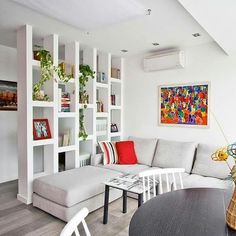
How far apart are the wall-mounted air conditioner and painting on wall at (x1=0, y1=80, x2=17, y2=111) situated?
2470 mm

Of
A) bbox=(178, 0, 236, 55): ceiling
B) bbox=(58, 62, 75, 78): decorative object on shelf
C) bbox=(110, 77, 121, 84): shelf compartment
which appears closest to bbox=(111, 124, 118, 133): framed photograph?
bbox=(110, 77, 121, 84): shelf compartment

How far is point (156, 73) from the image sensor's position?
396 cm

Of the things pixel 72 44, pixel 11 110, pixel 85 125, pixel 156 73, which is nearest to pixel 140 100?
pixel 156 73

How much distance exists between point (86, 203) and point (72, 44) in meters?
2.42

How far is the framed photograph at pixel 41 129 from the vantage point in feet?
9.93

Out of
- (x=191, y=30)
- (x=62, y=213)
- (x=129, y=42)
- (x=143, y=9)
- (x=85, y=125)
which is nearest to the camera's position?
(x=143, y=9)

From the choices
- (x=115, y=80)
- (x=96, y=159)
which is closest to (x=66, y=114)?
(x=96, y=159)

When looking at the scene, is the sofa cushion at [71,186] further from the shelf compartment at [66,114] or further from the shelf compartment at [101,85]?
the shelf compartment at [101,85]

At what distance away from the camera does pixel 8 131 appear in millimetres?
3902

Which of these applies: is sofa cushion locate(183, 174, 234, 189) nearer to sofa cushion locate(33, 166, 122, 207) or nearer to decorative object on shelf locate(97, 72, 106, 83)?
sofa cushion locate(33, 166, 122, 207)

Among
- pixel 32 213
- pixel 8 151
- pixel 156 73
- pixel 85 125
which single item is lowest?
pixel 32 213

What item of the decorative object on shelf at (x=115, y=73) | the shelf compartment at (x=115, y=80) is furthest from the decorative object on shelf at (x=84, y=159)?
the decorative object on shelf at (x=115, y=73)

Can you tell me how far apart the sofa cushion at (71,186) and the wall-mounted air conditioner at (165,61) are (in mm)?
1974

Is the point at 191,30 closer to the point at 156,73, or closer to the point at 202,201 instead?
the point at 156,73
